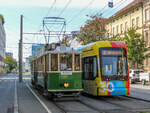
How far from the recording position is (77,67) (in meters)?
15.4

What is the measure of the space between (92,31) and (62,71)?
91.3 ft

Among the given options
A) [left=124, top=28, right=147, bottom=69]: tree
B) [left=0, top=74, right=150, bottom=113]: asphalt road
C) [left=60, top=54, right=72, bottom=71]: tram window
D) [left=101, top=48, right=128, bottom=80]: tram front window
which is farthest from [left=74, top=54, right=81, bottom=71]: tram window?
[left=124, top=28, right=147, bottom=69]: tree

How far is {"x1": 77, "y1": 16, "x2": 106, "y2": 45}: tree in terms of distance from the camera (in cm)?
4172

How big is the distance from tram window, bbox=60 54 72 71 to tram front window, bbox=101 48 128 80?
1745 mm

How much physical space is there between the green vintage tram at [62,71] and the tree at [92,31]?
2594 centimetres

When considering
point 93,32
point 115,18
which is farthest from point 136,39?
point 115,18

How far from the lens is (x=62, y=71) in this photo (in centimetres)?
1492

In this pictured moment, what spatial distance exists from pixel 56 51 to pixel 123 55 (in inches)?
143

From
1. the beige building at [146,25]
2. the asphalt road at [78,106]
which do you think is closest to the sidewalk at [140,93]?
the asphalt road at [78,106]

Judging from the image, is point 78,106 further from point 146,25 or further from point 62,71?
point 146,25

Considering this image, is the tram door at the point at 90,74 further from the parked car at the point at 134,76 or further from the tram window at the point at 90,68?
the parked car at the point at 134,76

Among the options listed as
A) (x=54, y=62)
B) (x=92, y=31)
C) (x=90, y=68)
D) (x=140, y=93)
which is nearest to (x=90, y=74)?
(x=90, y=68)

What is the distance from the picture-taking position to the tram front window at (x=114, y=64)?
1539 cm

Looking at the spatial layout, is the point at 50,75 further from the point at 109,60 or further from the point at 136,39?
the point at 136,39
